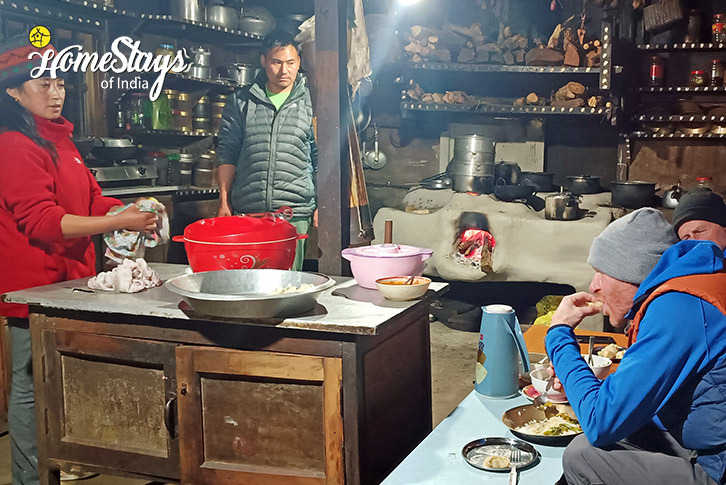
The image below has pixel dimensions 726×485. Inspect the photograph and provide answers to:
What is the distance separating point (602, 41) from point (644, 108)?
1205 millimetres

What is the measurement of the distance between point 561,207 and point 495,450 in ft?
15.0

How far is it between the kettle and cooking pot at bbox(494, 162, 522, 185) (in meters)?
4.76

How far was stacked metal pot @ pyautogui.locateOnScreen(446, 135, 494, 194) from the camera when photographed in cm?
689

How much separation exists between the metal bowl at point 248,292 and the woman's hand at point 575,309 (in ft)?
2.51

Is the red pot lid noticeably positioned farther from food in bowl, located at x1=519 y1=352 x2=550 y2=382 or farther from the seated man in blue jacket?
the seated man in blue jacket

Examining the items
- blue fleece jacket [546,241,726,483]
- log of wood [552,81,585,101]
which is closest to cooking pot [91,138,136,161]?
log of wood [552,81,585,101]

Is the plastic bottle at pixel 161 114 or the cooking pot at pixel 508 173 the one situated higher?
the plastic bottle at pixel 161 114

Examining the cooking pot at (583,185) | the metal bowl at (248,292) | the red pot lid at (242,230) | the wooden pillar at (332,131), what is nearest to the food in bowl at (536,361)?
the metal bowl at (248,292)

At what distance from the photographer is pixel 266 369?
2381 millimetres

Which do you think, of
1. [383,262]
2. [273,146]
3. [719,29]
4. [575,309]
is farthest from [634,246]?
[719,29]

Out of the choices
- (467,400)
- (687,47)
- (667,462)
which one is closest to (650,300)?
(667,462)

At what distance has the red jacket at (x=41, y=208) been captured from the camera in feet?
11.1

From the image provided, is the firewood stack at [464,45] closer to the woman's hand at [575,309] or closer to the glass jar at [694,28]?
the glass jar at [694,28]

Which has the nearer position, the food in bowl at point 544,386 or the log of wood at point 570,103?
the food in bowl at point 544,386
